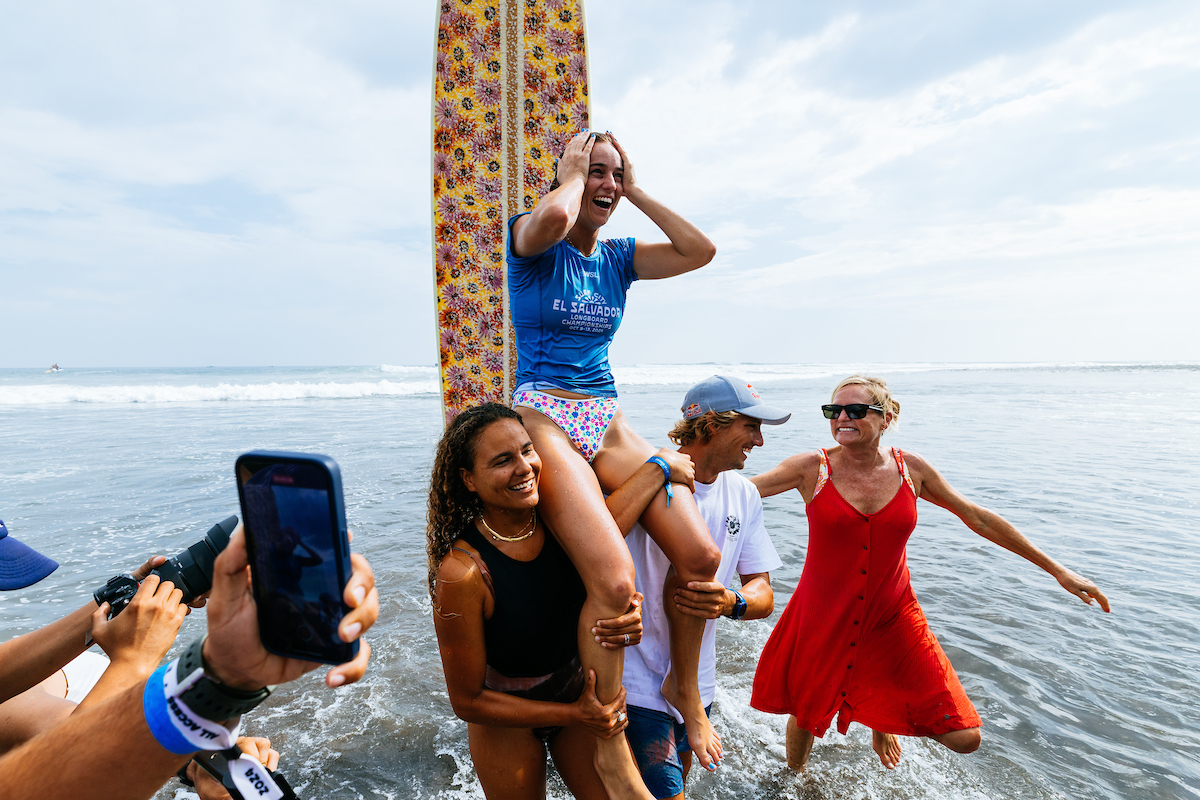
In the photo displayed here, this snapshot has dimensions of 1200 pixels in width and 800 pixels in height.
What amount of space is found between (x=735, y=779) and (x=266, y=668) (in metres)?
3.51

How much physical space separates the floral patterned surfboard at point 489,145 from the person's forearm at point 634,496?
1466 millimetres

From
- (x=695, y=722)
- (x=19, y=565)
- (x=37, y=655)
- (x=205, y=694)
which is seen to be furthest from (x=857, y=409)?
(x=19, y=565)

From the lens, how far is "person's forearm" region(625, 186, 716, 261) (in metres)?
2.98

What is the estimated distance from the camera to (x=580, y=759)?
2.53m

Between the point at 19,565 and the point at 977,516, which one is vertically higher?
the point at 19,565

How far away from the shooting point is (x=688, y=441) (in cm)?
315

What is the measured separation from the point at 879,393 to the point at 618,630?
2338 mm

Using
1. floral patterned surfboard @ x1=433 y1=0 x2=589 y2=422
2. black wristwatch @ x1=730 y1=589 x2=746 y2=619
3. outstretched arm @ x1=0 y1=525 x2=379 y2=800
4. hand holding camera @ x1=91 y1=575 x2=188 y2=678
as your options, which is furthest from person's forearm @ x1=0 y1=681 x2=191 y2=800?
floral patterned surfboard @ x1=433 y1=0 x2=589 y2=422

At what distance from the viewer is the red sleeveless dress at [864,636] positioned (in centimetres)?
342

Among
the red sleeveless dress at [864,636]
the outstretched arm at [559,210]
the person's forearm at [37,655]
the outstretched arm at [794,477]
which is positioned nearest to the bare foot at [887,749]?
the red sleeveless dress at [864,636]

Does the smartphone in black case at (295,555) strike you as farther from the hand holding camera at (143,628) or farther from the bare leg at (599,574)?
the bare leg at (599,574)

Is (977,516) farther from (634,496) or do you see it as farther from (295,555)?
(295,555)

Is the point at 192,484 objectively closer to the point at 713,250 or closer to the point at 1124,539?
the point at 713,250

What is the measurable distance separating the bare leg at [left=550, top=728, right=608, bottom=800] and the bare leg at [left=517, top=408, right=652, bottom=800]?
0.10 meters
